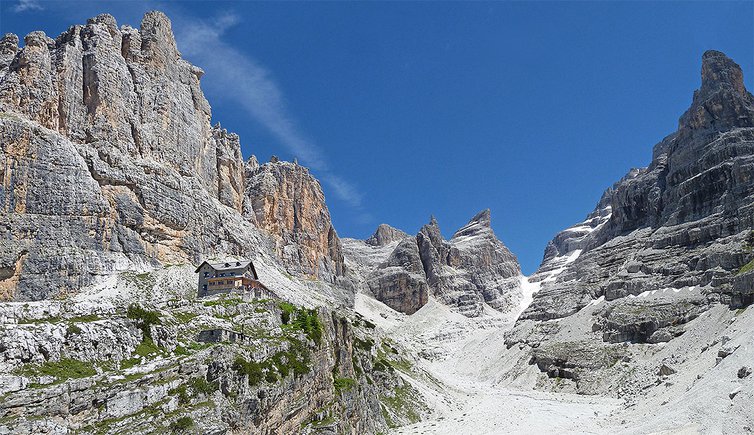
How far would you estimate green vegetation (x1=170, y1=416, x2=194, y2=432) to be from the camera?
2397cm

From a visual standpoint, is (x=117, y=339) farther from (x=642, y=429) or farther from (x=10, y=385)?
(x=642, y=429)

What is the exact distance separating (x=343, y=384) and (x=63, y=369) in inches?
1190

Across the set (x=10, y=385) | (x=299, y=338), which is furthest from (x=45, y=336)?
(x=299, y=338)

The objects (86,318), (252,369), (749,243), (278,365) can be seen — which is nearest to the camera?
(86,318)

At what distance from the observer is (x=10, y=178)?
105 m

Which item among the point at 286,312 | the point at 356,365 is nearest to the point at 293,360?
the point at 286,312

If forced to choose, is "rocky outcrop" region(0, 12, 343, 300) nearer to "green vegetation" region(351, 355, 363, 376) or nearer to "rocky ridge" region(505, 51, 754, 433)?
"green vegetation" region(351, 355, 363, 376)

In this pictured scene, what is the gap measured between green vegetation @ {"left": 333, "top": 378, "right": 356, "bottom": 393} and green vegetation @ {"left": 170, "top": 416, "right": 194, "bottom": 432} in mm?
23905

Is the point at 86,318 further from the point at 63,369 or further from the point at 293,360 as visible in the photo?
the point at 293,360

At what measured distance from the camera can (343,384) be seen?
49.8m

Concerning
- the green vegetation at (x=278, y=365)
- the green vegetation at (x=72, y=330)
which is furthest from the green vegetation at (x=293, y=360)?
the green vegetation at (x=72, y=330)

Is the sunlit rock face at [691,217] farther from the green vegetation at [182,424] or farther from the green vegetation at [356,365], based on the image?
the green vegetation at [182,424]

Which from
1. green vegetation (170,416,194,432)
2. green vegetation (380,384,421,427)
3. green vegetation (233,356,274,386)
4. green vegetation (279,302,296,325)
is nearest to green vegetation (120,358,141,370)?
green vegetation (170,416,194,432)

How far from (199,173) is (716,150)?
15297 centimetres
